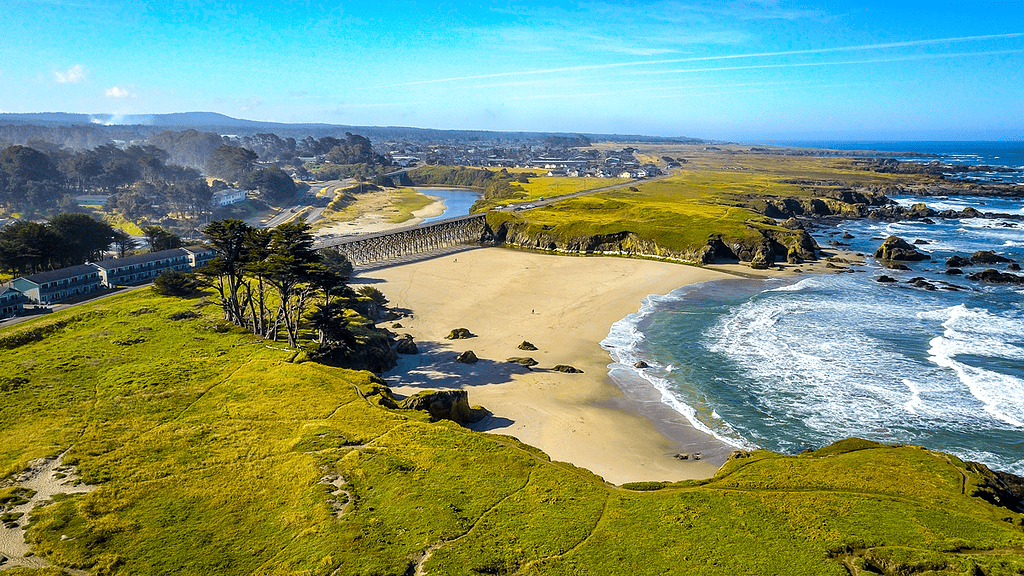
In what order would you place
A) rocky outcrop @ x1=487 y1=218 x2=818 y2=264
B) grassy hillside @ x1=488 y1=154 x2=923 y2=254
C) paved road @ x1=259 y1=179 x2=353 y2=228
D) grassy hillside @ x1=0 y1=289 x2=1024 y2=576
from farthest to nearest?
paved road @ x1=259 y1=179 x2=353 y2=228, grassy hillside @ x1=488 y1=154 x2=923 y2=254, rocky outcrop @ x1=487 y1=218 x2=818 y2=264, grassy hillside @ x1=0 y1=289 x2=1024 y2=576

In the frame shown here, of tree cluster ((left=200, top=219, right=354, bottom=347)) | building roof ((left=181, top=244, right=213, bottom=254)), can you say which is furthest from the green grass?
tree cluster ((left=200, top=219, right=354, bottom=347))

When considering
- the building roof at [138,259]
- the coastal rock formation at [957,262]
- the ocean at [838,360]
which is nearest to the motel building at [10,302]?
the building roof at [138,259]

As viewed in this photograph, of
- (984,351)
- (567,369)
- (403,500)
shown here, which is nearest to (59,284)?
(567,369)

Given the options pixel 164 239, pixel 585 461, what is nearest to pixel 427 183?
pixel 164 239

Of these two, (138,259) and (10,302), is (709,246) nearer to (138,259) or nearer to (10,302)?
(138,259)

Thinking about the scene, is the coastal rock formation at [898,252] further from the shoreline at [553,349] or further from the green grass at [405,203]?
the green grass at [405,203]

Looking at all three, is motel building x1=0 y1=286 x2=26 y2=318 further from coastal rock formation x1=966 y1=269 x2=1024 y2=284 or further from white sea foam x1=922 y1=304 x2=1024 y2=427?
coastal rock formation x1=966 y1=269 x2=1024 y2=284
